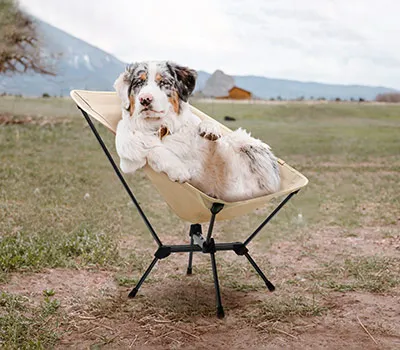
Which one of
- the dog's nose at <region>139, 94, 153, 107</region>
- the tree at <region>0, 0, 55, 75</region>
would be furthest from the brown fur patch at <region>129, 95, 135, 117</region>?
the tree at <region>0, 0, 55, 75</region>

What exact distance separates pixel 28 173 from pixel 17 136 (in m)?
2.79

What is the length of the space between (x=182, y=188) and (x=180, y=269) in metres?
1.01

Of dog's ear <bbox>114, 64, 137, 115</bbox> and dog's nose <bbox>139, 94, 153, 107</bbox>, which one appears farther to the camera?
dog's ear <bbox>114, 64, 137, 115</bbox>

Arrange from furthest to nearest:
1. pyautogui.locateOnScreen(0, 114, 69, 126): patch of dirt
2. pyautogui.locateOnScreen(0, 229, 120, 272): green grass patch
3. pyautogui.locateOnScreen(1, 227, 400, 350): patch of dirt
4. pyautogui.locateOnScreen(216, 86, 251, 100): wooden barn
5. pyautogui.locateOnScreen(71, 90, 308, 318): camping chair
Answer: pyautogui.locateOnScreen(216, 86, 251, 100): wooden barn → pyautogui.locateOnScreen(0, 114, 69, 126): patch of dirt → pyautogui.locateOnScreen(0, 229, 120, 272): green grass patch → pyautogui.locateOnScreen(71, 90, 308, 318): camping chair → pyautogui.locateOnScreen(1, 227, 400, 350): patch of dirt

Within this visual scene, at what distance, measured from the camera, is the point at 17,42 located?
1116cm

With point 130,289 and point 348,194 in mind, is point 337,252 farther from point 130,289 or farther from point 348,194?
point 348,194

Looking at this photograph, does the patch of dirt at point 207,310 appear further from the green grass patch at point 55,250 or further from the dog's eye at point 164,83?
the dog's eye at point 164,83

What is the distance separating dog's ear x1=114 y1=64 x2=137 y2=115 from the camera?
8.13 feet

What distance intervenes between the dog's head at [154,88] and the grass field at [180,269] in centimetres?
90

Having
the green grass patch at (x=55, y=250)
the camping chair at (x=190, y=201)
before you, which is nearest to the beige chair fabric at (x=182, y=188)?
the camping chair at (x=190, y=201)

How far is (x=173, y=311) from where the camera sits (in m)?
2.56

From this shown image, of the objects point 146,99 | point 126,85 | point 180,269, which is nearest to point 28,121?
point 180,269

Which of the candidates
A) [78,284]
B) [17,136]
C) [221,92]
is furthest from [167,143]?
[221,92]

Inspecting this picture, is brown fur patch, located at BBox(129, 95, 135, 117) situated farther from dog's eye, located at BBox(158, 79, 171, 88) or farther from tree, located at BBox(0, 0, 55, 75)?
tree, located at BBox(0, 0, 55, 75)
